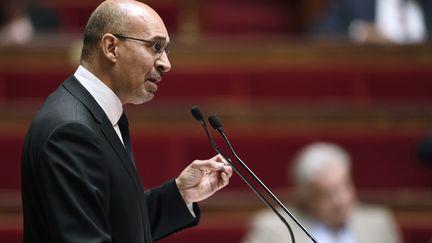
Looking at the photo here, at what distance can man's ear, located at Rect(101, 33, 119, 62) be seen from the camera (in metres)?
0.73

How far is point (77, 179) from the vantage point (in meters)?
0.67

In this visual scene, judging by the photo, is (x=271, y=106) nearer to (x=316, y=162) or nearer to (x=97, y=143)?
(x=316, y=162)

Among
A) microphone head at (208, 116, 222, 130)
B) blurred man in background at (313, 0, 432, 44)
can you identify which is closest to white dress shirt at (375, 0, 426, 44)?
blurred man in background at (313, 0, 432, 44)

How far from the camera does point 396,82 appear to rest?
186 cm

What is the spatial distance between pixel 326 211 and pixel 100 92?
0.82m

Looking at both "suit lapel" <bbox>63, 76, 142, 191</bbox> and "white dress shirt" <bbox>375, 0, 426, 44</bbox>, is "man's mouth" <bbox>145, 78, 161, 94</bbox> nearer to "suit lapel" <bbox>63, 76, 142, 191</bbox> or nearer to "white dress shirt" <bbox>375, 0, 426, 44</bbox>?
"suit lapel" <bbox>63, 76, 142, 191</bbox>

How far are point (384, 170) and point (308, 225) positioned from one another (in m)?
0.30

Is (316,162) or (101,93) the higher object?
(101,93)

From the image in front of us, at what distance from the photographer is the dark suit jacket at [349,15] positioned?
2.04 meters

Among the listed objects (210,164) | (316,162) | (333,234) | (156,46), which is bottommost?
(333,234)

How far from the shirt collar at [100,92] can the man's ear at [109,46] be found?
23mm

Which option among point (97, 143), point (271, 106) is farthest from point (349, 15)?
point (97, 143)

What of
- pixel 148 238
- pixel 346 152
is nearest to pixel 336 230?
pixel 346 152

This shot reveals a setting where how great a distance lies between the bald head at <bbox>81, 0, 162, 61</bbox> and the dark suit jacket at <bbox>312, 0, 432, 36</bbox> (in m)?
1.37
